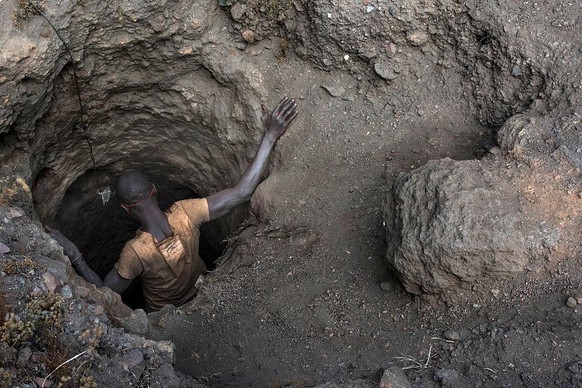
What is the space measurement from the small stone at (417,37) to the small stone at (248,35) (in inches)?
49.2

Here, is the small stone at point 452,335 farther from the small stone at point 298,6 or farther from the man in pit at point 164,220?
the small stone at point 298,6

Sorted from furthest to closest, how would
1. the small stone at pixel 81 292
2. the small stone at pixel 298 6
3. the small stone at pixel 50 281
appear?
1. the small stone at pixel 298 6
2. the small stone at pixel 81 292
3. the small stone at pixel 50 281

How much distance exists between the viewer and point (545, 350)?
8.63ft

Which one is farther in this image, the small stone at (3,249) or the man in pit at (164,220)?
the man in pit at (164,220)

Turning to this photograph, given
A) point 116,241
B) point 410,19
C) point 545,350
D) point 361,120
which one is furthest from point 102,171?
point 545,350

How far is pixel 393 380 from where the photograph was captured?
8.39 feet

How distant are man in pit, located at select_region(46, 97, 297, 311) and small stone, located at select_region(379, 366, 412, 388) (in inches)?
86.9

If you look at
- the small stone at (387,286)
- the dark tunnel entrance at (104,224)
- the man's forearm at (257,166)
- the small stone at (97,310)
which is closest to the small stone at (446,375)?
the small stone at (387,286)

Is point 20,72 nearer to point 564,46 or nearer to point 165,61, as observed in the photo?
point 165,61

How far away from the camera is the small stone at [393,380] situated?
8.34 feet

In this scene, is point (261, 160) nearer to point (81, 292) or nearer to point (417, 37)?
point (417, 37)

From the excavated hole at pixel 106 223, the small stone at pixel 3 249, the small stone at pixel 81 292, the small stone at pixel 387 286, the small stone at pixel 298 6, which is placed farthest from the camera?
the excavated hole at pixel 106 223

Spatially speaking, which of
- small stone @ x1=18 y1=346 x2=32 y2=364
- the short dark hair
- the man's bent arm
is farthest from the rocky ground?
the short dark hair

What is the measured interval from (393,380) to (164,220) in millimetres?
2464
